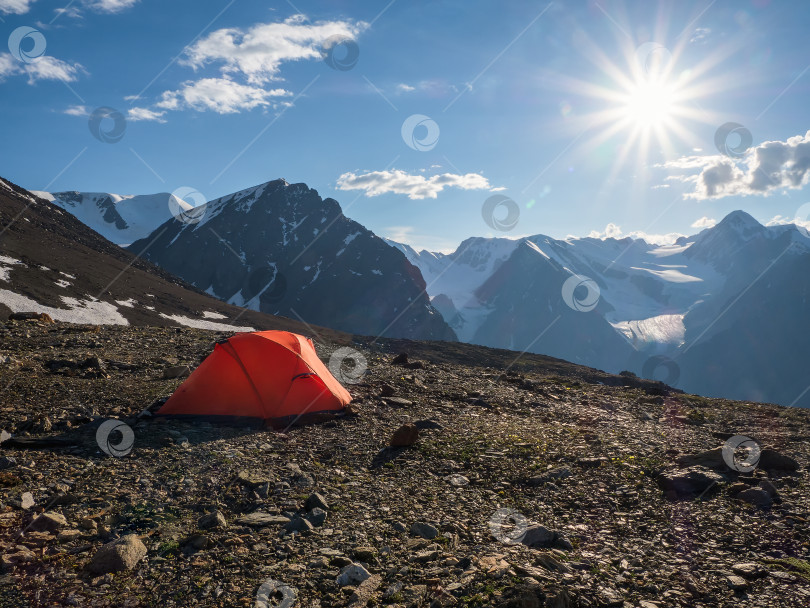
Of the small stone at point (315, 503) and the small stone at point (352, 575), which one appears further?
the small stone at point (315, 503)

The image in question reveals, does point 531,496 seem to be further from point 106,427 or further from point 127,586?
point 106,427

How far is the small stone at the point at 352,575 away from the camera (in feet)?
18.6

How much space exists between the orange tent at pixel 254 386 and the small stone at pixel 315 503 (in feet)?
17.4

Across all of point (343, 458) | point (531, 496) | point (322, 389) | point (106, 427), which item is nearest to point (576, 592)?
point (531, 496)

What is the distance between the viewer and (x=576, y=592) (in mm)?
5457

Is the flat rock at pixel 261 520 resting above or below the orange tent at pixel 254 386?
below

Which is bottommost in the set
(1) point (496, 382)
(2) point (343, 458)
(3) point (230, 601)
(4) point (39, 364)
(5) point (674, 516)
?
(4) point (39, 364)

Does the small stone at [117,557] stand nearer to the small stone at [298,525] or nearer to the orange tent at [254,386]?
the small stone at [298,525]

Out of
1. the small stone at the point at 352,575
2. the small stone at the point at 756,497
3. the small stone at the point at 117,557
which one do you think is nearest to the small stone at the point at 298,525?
the small stone at the point at 352,575

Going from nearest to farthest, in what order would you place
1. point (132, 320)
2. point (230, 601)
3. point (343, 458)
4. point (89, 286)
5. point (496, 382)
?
point (230, 601) → point (343, 458) → point (496, 382) → point (132, 320) → point (89, 286)

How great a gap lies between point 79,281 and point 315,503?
81960mm

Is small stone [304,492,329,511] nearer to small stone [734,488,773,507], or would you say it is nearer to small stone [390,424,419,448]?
small stone [390,424,419,448]

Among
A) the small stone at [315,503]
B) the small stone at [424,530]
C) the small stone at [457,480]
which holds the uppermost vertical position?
the small stone at [457,480]

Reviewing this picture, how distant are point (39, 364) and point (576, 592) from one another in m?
18.7
